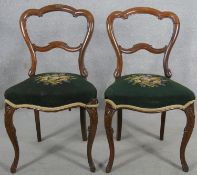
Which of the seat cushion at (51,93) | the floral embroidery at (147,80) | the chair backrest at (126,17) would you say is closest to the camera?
the seat cushion at (51,93)

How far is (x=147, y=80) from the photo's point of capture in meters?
1.86

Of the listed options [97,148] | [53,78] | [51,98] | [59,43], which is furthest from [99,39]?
[51,98]

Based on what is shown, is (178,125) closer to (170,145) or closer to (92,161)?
(170,145)

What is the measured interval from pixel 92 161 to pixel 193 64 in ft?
4.06

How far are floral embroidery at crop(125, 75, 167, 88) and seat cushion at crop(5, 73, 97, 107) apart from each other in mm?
265

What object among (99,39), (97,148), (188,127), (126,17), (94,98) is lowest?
(97,148)

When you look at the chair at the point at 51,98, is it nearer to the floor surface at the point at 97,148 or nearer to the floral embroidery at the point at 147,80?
the floor surface at the point at 97,148

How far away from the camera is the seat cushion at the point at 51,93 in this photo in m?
1.66

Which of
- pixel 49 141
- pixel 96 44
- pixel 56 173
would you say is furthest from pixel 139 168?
pixel 96 44

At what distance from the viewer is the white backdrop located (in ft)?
8.00

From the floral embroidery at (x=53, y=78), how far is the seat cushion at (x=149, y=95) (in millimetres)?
280

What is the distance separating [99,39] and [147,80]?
0.79 m

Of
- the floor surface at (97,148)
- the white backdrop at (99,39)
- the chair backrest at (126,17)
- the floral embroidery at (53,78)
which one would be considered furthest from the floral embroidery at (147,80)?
the white backdrop at (99,39)

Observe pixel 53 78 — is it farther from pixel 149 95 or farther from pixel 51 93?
pixel 149 95
